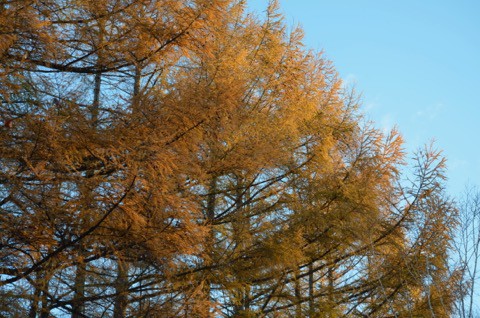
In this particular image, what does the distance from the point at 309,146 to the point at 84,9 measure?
471cm

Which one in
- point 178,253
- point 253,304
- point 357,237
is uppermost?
point 357,237

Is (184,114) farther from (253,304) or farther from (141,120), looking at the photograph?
(253,304)

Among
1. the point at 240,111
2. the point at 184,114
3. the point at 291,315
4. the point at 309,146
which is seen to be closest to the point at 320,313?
the point at 291,315

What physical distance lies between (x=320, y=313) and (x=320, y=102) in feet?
11.2

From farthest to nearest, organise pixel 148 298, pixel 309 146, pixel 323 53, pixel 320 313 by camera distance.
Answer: pixel 323 53 → pixel 309 146 → pixel 320 313 → pixel 148 298

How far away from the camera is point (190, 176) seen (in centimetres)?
674

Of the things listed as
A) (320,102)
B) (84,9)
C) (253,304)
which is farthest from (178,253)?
(320,102)

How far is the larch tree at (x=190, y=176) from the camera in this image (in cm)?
544

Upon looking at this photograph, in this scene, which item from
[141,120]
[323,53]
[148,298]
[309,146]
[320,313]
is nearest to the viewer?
[141,120]

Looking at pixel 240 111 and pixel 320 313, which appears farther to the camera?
pixel 320 313

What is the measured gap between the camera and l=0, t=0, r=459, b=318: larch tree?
17.8 ft

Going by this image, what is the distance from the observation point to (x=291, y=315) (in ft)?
29.8

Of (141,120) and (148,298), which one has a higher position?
(141,120)

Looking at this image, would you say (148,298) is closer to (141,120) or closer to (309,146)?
(141,120)
